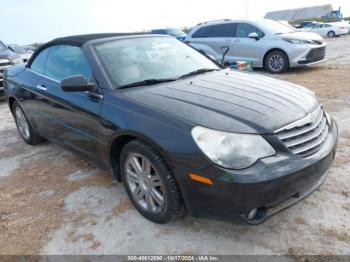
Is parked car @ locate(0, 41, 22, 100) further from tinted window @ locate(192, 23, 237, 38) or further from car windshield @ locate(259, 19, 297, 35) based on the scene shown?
car windshield @ locate(259, 19, 297, 35)

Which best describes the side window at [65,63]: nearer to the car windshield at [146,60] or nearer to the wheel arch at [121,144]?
the car windshield at [146,60]

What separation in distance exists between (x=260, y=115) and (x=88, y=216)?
1.78 m

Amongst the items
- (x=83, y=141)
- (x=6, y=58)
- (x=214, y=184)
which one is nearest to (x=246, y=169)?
(x=214, y=184)

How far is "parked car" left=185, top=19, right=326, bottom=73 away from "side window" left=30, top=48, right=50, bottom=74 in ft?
19.2

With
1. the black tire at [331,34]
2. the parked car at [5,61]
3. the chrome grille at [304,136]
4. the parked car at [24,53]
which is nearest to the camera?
the chrome grille at [304,136]

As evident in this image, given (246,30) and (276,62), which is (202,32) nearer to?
(246,30)

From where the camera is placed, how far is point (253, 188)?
7.11ft

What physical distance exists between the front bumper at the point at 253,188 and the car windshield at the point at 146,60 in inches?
49.1

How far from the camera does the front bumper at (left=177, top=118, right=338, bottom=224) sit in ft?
7.15

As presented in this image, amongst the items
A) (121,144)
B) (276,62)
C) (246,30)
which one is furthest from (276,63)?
(121,144)

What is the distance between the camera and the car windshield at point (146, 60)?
3.18 meters

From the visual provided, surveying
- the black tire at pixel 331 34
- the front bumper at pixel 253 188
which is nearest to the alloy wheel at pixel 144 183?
the front bumper at pixel 253 188

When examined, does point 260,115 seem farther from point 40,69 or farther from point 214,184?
point 40,69

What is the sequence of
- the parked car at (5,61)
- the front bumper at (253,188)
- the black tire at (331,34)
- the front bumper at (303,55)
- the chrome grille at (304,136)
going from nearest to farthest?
the front bumper at (253,188) < the chrome grille at (304,136) < the parked car at (5,61) < the front bumper at (303,55) < the black tire at (331,34)
